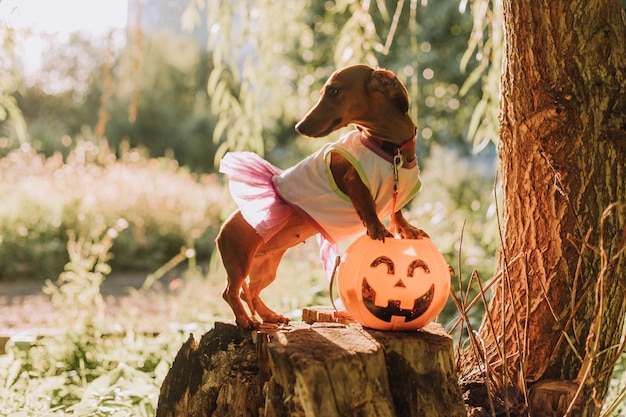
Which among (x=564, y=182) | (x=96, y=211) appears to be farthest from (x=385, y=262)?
(x=96, y=211)

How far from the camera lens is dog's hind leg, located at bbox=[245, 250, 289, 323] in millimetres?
2432

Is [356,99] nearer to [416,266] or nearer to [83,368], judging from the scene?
[416,266]

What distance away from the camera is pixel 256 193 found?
2348 mm

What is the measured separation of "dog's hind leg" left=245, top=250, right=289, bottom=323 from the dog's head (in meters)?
0.49

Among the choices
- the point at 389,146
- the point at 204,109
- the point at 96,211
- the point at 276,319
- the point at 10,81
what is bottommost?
the point at 276,319

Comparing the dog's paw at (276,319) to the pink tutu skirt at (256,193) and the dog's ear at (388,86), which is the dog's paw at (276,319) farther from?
the dog's ear at (388,86)

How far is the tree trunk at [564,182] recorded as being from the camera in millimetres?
2363

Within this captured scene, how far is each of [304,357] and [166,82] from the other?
15.8m

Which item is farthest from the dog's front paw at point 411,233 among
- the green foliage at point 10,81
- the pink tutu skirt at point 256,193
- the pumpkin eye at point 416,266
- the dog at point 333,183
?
the green foliage at point 10,81

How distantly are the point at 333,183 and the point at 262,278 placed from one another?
1.49 ft

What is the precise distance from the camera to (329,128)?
218cm

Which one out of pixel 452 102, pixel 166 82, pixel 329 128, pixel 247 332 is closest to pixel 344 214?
pixel 329 128

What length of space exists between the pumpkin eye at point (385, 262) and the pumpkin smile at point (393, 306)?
56 mm

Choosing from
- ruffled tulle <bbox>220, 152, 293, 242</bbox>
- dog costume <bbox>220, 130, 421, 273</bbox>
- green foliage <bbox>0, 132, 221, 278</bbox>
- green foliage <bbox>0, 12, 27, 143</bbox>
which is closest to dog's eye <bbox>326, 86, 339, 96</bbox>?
dog costume <bbox>220, 130, 421, 273</bbox>
